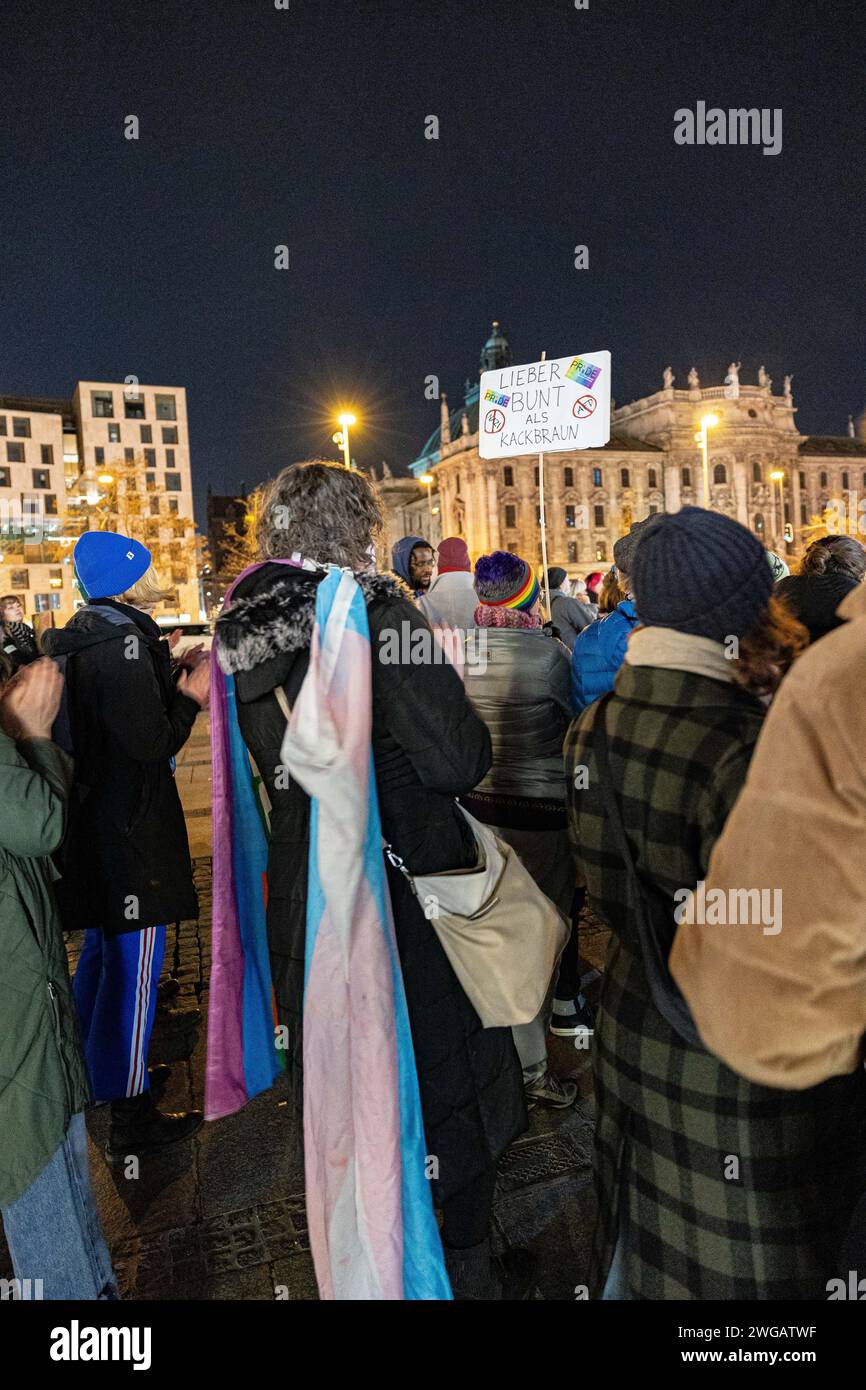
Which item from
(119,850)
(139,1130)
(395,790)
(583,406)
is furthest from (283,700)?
(583,406)

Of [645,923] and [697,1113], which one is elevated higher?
[645,923]

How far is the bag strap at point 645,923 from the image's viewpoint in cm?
167

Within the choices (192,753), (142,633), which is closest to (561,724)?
(142,633)

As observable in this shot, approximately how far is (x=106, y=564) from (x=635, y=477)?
86.0m

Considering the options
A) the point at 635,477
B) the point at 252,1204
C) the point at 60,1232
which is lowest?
the point at 252,1204

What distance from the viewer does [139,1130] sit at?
3.60 m

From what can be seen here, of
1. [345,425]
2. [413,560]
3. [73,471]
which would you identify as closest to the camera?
[413,560]

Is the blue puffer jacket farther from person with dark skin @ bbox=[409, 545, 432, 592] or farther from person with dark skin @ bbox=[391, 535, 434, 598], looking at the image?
person with dark skin @ bbox=[409, 545, 432, 592]

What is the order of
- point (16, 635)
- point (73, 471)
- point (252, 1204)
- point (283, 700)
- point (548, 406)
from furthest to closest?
1. point (73, 471)
2. point (16, 635)
3. point (548, 406)
4. point (252, 1204)
5. point (283, 700)

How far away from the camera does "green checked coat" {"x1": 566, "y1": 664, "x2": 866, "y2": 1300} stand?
68.4 inches

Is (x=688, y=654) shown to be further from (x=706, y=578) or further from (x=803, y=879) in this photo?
(x=803, y=879)

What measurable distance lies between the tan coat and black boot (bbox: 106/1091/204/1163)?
3.27 m

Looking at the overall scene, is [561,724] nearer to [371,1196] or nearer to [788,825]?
[371,1196]

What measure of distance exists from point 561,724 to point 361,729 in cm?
201
